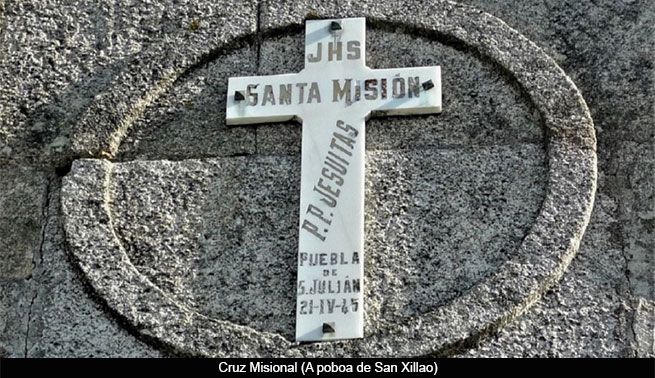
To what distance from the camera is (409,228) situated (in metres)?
4.45

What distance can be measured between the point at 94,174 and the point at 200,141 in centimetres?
34

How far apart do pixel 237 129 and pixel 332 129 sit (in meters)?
0.31

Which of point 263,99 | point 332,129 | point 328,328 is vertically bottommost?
point 328,328

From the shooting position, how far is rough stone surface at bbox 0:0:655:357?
4289 mm

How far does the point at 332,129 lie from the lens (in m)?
4.66

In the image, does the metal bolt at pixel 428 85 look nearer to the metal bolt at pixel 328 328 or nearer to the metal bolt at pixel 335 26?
the metal bolt at pixel 335 26

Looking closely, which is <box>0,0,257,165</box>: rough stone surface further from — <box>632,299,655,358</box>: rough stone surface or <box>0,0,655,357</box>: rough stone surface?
<box>632,299,655,358</box>: rough stone surface

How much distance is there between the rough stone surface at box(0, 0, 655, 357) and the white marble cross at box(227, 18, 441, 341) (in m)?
0.06

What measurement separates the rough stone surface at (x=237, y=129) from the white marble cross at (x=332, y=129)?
0.06 metres

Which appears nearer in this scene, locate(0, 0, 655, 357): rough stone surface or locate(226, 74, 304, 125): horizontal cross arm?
locate(0, 0, 655, 357): rough stone surface

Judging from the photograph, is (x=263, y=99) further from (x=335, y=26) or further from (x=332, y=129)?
(x=335, y=26)

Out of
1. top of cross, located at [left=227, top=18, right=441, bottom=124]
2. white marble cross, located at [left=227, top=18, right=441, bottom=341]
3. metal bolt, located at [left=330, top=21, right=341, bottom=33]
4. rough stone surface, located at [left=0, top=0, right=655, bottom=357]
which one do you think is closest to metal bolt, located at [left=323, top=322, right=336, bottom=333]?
white marble cross, located at [left=227, top=18, right=441, bottom=341]

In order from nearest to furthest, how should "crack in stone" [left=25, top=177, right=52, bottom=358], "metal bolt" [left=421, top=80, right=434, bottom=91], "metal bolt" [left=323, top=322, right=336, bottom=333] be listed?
"metal bolt" [left=323, top=322, right=336, bottom=333], "crack in stone" [left=25, top=177, right=52, bottom=358], "metal bolt" [left=421, top=80, right=434, bottom=91]
